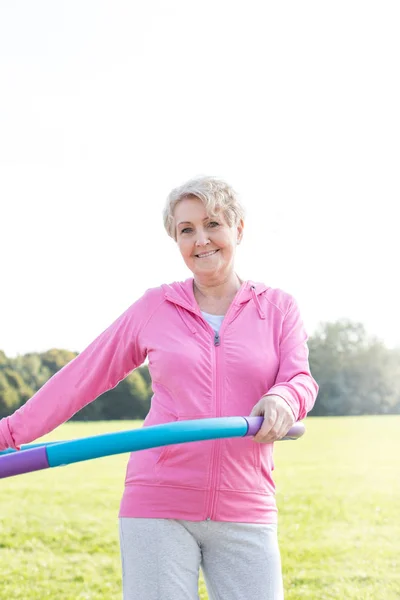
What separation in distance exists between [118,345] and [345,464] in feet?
28.1

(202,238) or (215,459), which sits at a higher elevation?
(202,238)

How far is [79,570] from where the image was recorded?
737cm

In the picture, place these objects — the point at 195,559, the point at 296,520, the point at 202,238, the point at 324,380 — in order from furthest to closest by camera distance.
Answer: the point at 324,380
the point at 296,520
the point at 202,238
the point at 195,559

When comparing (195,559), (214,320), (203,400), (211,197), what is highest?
(211,197)

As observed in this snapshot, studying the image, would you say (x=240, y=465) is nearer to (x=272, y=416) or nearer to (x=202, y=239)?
(x=272, y=416)

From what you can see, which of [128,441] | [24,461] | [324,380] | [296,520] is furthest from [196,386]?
[324,380]

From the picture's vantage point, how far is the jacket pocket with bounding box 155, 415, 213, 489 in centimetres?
255

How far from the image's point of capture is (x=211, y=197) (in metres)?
2.64

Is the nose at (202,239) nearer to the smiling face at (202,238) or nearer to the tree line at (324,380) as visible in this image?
the smiling face at (202,238)

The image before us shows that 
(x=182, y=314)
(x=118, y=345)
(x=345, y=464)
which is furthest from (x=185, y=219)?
(x=345, y=464)

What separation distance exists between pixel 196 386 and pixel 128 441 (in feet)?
1.12

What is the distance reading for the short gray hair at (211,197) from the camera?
265cm

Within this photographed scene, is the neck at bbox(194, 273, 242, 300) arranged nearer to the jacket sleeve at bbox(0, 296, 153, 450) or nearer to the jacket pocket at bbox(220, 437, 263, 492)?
the jacket sleeve at bbox(0, 296, 153, 450)

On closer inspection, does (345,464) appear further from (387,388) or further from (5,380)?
(5,380)
